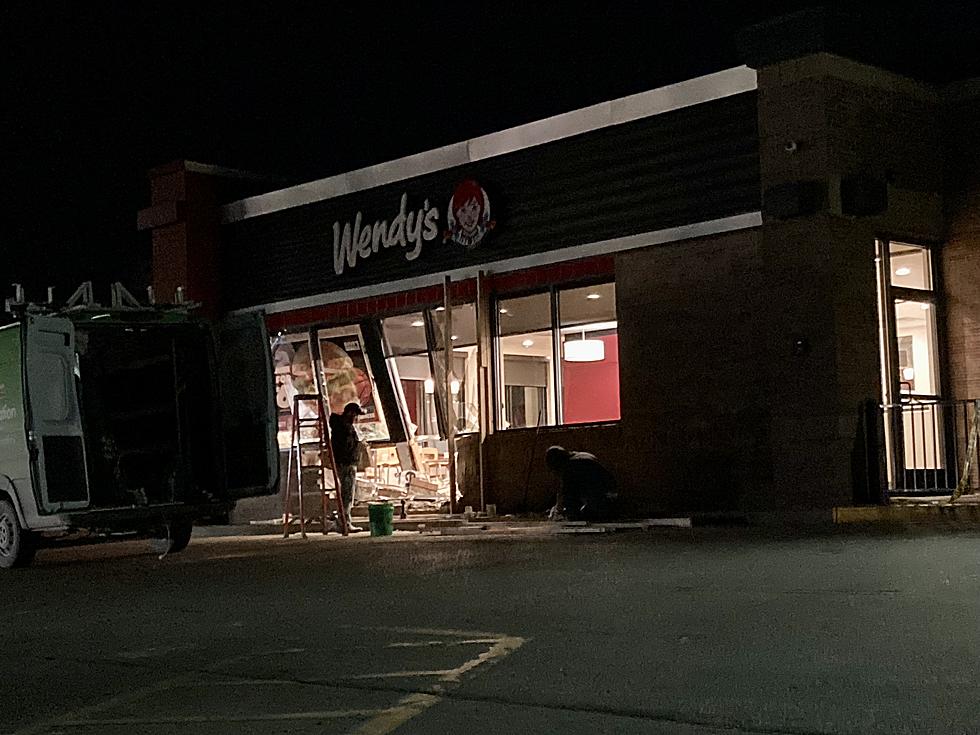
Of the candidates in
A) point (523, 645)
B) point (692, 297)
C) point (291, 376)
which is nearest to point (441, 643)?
point (523, 645)

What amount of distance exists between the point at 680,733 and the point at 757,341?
1327 cm

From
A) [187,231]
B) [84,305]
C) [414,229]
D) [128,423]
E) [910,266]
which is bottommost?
[128,423]

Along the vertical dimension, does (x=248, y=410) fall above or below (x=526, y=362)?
below

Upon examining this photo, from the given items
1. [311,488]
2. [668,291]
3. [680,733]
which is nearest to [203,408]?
[311,488]

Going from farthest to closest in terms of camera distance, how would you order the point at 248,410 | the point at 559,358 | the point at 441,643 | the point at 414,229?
the point at 414,229 → the point at 559,358 → the point at 248,410 → the point at 441,643

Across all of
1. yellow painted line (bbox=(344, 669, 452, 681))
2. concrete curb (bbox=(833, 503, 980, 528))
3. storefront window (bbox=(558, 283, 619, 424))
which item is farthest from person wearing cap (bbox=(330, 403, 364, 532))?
yellow painted line (bbox=(344, 669, 452, 681))

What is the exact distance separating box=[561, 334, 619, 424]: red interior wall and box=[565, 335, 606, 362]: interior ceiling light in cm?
6

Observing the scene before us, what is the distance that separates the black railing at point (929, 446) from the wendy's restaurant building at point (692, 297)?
36 millimetres

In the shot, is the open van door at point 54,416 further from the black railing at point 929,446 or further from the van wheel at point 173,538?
the black railing at point 929,446

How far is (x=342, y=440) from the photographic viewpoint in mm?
19375

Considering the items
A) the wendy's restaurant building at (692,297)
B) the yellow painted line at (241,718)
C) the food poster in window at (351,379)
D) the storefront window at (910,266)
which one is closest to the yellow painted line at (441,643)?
the yellow painted line at (241,718)

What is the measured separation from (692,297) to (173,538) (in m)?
8.01

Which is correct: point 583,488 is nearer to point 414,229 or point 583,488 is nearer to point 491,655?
point 414,229

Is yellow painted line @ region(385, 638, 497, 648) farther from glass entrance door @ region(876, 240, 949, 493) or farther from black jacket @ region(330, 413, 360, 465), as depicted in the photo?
black jacket @ region(330, 413, 360, 465)
